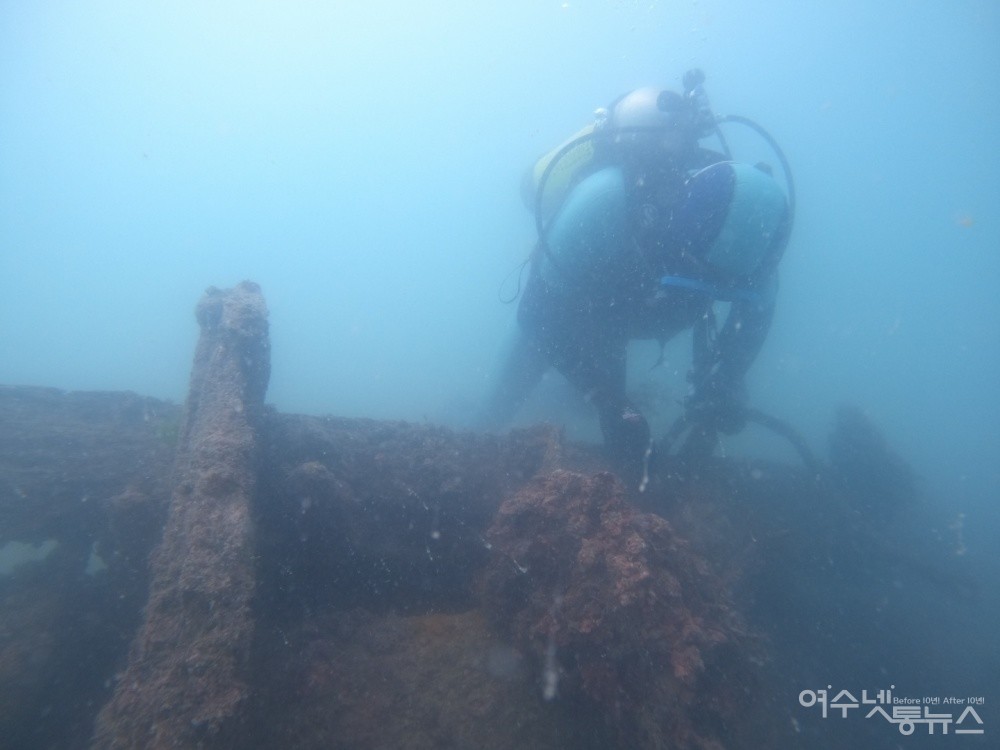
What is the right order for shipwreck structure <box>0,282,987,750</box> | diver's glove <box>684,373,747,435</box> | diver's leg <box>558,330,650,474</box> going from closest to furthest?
shipwreck structure <box>0,282,987,750</box> < diver's leg <box>558,330,650,474</box> < diver's glove <box>684,373,747,435</box>

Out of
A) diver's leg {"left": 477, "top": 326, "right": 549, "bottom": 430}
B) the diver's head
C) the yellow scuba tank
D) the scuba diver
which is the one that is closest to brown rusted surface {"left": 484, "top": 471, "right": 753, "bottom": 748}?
the scuba diver

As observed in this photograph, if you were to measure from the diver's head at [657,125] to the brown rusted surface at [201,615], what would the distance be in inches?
212

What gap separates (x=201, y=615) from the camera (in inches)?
84.1

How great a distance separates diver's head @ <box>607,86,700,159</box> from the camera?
19.7ft

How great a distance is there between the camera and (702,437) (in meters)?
5.30

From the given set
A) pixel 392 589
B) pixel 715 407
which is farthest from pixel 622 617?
pixel 715 407

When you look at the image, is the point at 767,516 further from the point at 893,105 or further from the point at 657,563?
the point at 893,105

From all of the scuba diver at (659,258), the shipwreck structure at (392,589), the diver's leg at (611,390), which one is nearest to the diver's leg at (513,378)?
the scuba diver at (659,258)

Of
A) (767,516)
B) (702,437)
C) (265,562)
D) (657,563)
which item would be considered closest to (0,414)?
(265,562)

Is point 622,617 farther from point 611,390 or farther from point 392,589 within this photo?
point 611,390

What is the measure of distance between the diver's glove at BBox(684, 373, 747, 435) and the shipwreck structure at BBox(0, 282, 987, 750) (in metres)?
0.59

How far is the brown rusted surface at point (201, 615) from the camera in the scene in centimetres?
180

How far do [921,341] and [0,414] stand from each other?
163m

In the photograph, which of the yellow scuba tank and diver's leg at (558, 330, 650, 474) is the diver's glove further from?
the yellow scuba tank
